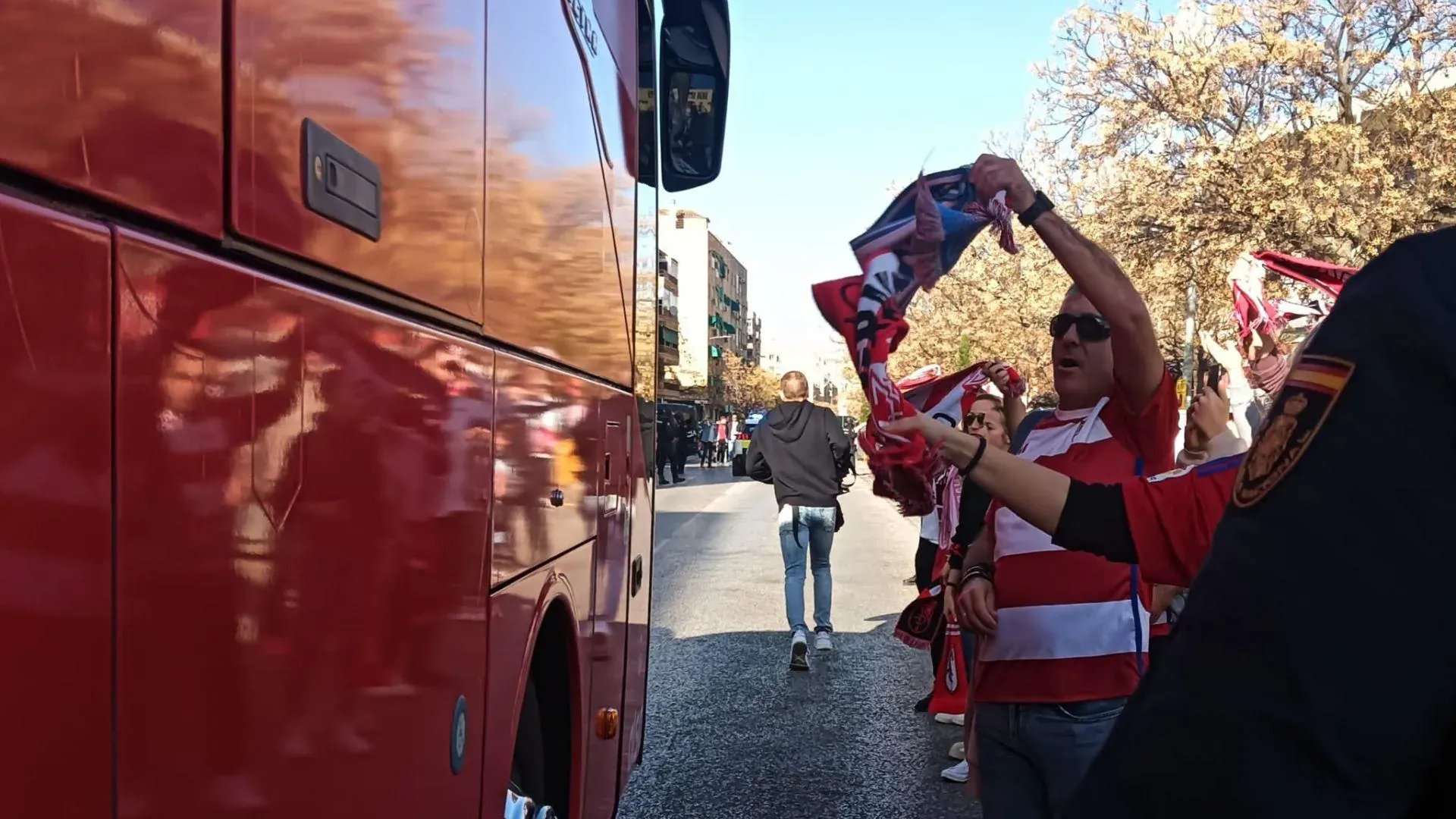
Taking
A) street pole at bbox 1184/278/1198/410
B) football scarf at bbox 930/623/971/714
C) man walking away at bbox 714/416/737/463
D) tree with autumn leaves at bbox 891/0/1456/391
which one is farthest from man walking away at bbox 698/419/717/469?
football scarf at bbox 930/623/971/714

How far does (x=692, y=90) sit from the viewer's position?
15.6 feet

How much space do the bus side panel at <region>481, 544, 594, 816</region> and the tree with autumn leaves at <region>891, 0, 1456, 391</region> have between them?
15.3 m

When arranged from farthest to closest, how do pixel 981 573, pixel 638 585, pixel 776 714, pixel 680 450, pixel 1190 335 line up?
pixel 680 450
pixel 1190 335
pixel 776 714
pixel 638 585
pixel 981 573

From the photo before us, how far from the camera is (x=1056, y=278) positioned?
3067cm

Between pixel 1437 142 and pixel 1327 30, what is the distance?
2.47 metres

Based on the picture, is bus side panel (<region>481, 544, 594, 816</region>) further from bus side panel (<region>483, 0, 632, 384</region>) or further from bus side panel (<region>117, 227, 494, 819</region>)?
bus side panel (<region>483, 0, 632, 384</region>)

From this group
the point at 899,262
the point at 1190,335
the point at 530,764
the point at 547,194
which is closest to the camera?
the point at 547,194


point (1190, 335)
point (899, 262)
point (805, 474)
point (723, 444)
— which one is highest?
point (1190, 335)

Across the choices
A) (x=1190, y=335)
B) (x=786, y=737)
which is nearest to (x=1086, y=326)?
(x=786, y=737)

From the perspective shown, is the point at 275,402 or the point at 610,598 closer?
the point at 275,402

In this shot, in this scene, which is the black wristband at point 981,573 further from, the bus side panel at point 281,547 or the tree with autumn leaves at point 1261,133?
the tree with autumn leaves at point 1261,133

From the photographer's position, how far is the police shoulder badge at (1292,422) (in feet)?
2.61

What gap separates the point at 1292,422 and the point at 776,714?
602cm

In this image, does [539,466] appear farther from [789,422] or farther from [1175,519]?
[789,422]
